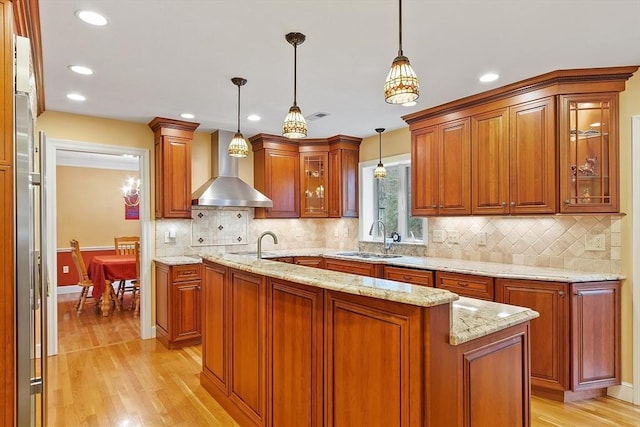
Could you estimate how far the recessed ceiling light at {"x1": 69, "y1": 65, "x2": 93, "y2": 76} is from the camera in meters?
2.96

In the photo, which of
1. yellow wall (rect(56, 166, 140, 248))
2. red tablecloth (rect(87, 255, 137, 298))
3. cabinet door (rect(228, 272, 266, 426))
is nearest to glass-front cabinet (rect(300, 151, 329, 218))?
red tablecloth (rect(87, 255, 137, 298))

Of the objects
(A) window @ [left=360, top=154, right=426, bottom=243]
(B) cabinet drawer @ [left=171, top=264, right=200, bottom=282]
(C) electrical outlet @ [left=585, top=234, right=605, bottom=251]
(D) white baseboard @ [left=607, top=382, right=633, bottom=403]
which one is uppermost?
(A) window @ [left=360, top=154, right=426, bottom=243]

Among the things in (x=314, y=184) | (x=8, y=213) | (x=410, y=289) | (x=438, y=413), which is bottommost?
(x=438, y=413)

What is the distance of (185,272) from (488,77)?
358 centimetres

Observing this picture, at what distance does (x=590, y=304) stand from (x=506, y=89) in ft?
6.24

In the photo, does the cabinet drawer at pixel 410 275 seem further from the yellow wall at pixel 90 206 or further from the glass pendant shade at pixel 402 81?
the yellow wall at pixel 90 206

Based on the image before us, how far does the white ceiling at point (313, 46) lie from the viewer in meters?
2.16

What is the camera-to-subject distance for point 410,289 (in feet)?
5.20

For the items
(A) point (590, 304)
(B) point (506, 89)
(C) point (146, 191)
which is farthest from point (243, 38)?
(A) point (590, 304)

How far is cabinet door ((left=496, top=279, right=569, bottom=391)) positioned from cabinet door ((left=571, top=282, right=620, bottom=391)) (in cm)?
6

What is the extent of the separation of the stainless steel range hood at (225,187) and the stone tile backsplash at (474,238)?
458 mm

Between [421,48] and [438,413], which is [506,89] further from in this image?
[438,413]

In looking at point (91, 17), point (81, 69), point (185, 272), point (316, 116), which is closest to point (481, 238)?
point (316, 116)

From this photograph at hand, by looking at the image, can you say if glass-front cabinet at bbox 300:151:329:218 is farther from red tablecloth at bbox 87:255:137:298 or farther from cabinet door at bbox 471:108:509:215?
red tablecloth at bbox 87:255:137:298
